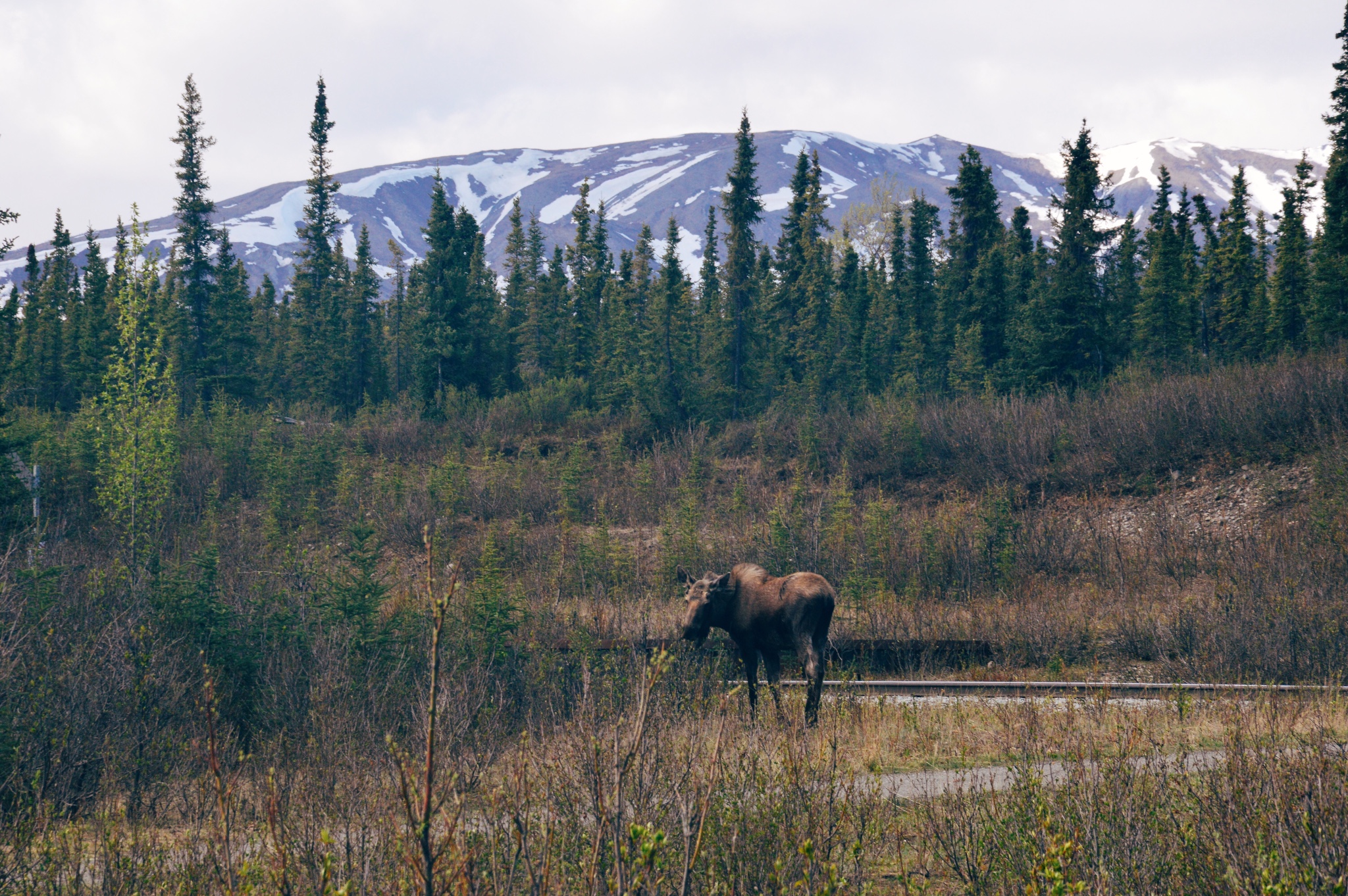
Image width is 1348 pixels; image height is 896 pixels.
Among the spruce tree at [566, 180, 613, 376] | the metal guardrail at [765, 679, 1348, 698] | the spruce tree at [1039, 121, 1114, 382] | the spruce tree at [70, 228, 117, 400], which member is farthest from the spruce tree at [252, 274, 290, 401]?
the metal guardrail at [765, 679, 1348, 698]

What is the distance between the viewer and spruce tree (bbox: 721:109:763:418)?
119ft

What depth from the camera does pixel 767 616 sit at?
28.3ft

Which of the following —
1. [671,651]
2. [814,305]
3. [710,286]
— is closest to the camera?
[671,651]

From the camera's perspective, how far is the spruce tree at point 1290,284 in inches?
1519

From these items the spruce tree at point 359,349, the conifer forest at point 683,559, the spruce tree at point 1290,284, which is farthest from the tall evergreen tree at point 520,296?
the spruce tree at point 1290,284

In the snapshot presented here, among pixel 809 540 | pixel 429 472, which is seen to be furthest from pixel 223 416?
pixel 809 540

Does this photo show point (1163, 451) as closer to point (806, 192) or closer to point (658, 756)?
point (658, 756)

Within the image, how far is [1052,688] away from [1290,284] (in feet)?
131

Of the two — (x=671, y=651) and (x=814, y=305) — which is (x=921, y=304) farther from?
(x=671, y=651)

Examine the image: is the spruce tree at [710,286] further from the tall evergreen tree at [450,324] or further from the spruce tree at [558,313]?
the tall evergreen tree at [450,324]

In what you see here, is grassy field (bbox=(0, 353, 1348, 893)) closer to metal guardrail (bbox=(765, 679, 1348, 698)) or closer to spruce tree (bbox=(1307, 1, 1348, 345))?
metal guardrail (bbox=(765, 679, 1348, 698))

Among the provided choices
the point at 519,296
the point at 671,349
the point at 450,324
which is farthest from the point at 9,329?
the point at 671,349

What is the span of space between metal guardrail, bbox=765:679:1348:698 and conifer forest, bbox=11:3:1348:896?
10.2 inches

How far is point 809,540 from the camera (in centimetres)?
1822
